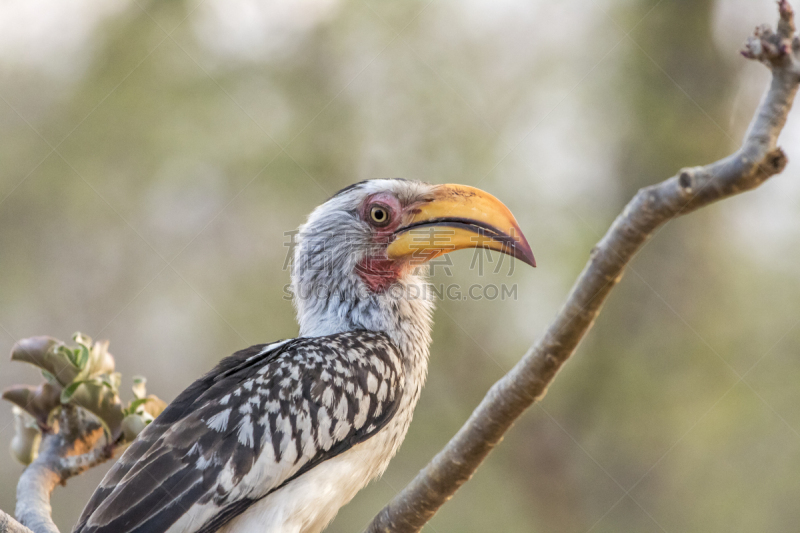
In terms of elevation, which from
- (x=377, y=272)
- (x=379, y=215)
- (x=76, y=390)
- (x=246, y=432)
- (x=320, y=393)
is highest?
(x=379, y=215)

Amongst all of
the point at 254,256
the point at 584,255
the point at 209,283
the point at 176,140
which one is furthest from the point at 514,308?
the point at 176,140

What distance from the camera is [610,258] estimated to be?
1866 mm

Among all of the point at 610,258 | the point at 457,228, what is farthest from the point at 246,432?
the point at 610,258

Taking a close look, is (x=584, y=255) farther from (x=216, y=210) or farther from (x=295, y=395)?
(x=295, y=395)

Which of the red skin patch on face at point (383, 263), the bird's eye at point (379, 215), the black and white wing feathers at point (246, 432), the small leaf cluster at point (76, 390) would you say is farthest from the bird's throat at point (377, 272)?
the small leaf cluster at point (76, 390)

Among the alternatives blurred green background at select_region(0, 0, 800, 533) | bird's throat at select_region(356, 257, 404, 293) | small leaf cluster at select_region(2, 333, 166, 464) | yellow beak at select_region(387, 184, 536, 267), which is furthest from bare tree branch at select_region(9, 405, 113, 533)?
blurred green background at select_region(0, 0, 800, 533)

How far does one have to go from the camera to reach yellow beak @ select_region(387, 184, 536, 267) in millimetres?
3068

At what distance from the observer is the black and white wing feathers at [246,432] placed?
8.02ft

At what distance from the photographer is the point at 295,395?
2818mm

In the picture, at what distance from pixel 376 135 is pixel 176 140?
2.69m

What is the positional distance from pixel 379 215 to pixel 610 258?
1860 mm

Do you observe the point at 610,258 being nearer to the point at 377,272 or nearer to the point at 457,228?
the point at 457,228

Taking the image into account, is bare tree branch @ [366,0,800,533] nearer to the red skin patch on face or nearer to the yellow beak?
the yellow beak

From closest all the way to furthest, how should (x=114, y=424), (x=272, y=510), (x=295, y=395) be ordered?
1. (x=272, y=510)
2. (x=295, y=395)
3. (x=114, y=424)
